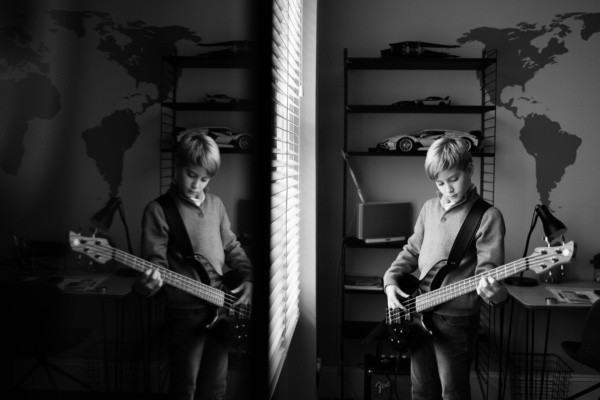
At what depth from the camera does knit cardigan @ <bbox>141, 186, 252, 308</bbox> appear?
0.39 metres

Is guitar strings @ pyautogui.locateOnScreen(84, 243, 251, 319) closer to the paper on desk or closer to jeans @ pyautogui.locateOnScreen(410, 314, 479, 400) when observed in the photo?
jeans @ pyautogui.locateOnScreen(410, 314, 479, 400)

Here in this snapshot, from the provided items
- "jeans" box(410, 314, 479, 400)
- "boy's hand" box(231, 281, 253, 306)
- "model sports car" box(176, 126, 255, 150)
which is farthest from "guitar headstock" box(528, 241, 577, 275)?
"model sports car" box(176, 126, 255, 150)

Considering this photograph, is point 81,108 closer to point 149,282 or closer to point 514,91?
point 149,282

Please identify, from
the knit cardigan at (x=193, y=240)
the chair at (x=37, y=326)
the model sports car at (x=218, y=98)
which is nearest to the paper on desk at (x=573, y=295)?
the knit cardigan at (x=193, y=240)

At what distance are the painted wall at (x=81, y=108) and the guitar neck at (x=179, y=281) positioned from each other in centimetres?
1

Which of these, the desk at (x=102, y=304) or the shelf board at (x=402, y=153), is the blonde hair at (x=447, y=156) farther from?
the desk at (x=102, y=304)

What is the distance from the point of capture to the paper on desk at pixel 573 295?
273 centimetres

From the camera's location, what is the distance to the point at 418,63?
304cm

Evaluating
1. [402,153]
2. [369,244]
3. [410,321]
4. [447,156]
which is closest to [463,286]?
[410,321]

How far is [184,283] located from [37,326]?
24cm

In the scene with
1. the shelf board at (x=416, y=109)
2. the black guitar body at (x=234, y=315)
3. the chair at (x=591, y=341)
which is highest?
the shelf board at (x=416, y=109)

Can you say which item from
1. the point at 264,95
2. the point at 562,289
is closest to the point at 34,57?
the point at 264,95

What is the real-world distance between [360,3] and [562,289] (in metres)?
2.05

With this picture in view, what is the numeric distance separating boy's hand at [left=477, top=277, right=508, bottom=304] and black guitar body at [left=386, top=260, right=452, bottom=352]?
179 millimetres
